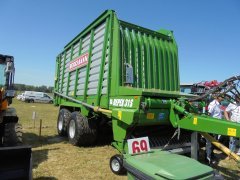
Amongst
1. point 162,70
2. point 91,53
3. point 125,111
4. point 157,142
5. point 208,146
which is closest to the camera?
point 125,111

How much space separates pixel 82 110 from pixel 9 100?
198cm

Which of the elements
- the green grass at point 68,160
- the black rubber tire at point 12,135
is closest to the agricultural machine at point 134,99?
the green grass at point 68,160

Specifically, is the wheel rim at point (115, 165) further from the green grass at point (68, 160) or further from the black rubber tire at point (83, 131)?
the black rubber tire at point (83, 131)

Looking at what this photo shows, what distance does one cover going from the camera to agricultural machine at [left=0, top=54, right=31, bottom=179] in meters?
3.72

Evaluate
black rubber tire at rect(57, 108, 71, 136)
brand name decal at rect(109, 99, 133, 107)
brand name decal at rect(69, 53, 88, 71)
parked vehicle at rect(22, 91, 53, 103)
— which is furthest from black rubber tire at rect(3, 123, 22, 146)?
parked vehicle at rect(22, 91, 53, 103)

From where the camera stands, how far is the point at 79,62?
8391 millimetres

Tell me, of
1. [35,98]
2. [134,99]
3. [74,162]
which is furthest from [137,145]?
[35,98]

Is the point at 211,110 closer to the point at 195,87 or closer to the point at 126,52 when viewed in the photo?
the point at 195,87

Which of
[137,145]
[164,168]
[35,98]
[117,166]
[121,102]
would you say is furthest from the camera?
[35,98]

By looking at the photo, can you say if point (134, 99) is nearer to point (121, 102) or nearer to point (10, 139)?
point (121, 102)

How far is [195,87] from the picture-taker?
9.73 meters

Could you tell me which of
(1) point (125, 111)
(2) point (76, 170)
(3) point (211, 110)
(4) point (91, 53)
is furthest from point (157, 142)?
(4) point (91, 53)

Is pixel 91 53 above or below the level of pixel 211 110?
above

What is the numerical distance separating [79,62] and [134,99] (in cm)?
358
